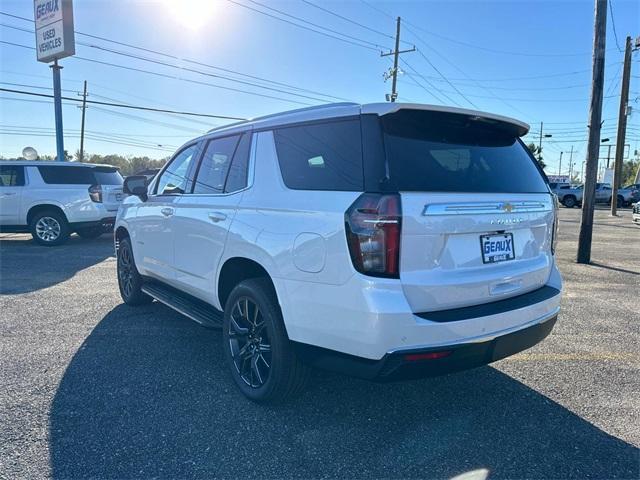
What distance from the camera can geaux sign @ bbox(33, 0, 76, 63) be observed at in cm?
1566

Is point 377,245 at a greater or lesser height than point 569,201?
lesser

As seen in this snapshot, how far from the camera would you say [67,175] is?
10.3 meters

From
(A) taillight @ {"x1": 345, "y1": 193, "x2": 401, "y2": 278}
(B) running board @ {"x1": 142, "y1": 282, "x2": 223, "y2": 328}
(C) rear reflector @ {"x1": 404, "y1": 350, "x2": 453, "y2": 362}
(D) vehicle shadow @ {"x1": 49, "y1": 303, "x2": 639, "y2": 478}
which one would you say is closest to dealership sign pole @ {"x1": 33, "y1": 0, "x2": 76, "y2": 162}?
(B) running board @ {"x1": 142, "y1": 282, "x2": 223, "y2": 328}

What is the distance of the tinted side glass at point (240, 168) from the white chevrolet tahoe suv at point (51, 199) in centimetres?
796

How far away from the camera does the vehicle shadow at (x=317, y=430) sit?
2.46 meters

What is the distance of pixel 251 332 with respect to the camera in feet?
10.5

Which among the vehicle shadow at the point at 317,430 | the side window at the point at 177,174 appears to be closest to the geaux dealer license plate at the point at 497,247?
the vehicle shadow at the point at 317,430

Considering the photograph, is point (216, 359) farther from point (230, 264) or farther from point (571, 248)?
point (571, 248)

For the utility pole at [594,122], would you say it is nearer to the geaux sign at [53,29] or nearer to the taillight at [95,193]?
the taillight at [95,193]

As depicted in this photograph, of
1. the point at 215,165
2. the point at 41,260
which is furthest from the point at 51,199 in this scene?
the point at 215,165

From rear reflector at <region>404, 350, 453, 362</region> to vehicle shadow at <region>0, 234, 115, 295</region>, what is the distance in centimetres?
588

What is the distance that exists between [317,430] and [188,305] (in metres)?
1.74

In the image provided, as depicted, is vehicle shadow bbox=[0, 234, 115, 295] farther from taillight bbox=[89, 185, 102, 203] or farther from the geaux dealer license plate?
the geaux dealer license plate

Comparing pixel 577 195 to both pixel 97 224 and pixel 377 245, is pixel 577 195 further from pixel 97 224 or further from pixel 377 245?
pixel 377 245
